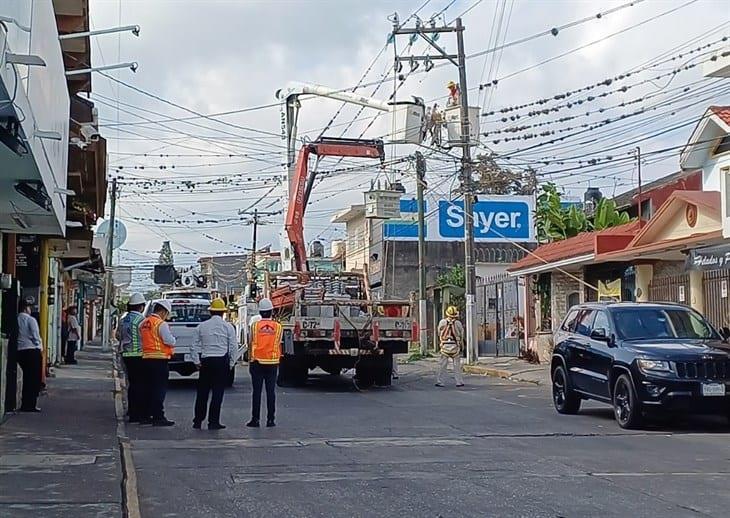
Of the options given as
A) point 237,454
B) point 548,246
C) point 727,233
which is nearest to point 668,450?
point 237,454

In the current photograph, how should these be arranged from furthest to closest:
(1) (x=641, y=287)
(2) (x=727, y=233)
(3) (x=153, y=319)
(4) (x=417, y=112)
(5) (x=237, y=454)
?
(4) (x=417, y=112)
(1) (x=641, y=287)
(2) (x=727, y=233)
(3) (x=153, y=319)
(5) (x=237, y=454)

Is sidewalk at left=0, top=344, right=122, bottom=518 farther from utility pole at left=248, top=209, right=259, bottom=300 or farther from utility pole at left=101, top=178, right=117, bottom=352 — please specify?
utility pole at left=101, top=178, right=117, bottom=352

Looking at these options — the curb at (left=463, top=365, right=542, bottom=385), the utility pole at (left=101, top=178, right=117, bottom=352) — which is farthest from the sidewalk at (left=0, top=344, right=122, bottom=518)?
the utility pole at (left=101, top=178, right=117, bottom=352)

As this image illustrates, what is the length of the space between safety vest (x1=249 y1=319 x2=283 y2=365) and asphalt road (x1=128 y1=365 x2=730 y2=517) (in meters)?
0.96

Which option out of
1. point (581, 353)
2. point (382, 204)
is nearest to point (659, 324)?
point (581, 353)

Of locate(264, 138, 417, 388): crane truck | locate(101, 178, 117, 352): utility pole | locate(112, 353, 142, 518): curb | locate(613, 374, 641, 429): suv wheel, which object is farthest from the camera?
locate(101, 178, 117, 352): utility pole

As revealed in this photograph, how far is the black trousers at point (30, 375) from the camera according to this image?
654 inches

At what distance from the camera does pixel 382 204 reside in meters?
38.4

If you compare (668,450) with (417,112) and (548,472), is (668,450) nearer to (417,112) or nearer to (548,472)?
(548,472)

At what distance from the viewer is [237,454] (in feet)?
40.4

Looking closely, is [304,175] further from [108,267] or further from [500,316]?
[108,267]

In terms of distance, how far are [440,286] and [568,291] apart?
11293mm

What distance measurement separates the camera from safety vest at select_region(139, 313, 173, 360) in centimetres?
1520

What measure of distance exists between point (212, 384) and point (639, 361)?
580cm
